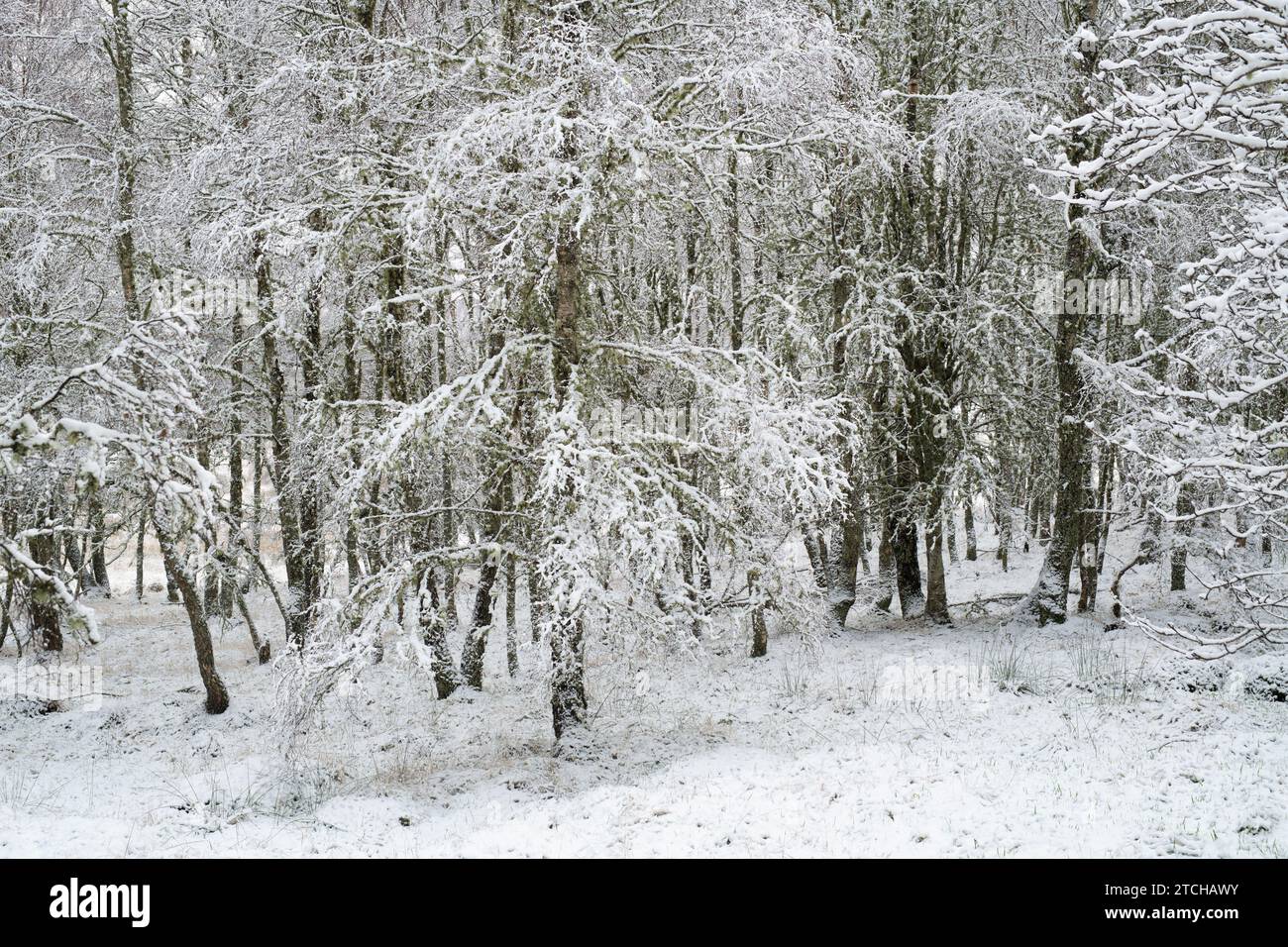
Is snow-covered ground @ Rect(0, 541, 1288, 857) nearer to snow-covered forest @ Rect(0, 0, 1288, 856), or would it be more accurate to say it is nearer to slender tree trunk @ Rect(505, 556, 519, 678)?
snow-covered forest @ Rect(0, 0, 1288, 856)

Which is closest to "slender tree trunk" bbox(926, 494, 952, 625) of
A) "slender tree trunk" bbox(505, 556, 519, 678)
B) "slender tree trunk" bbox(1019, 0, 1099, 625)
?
"slender tree trunk" bbox(1019, 0, 1099, 625)

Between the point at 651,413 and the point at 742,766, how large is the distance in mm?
4097

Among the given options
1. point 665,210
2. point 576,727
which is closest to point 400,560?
point 576,727

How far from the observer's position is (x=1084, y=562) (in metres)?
13.9

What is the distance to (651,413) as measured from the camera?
32.8 ft

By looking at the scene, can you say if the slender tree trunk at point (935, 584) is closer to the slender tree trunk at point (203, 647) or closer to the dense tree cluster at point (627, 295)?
the dense tree cluster at point (627, 295)

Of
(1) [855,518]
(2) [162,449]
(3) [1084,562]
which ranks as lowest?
(3) [1084,562]

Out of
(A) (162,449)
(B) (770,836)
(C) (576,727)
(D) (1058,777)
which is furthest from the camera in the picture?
(C) (576,727)

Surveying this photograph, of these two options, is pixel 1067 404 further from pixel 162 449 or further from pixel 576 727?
pixel 162 449

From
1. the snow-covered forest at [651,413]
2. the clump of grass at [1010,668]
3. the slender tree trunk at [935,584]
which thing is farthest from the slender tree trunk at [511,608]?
the slender tree trunk at [935,584]

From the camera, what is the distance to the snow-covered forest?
6.42m

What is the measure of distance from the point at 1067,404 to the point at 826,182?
4.83 m

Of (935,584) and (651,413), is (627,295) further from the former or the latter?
(935,584)

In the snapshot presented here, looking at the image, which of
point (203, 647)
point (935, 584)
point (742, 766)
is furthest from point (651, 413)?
point (203, 647)
